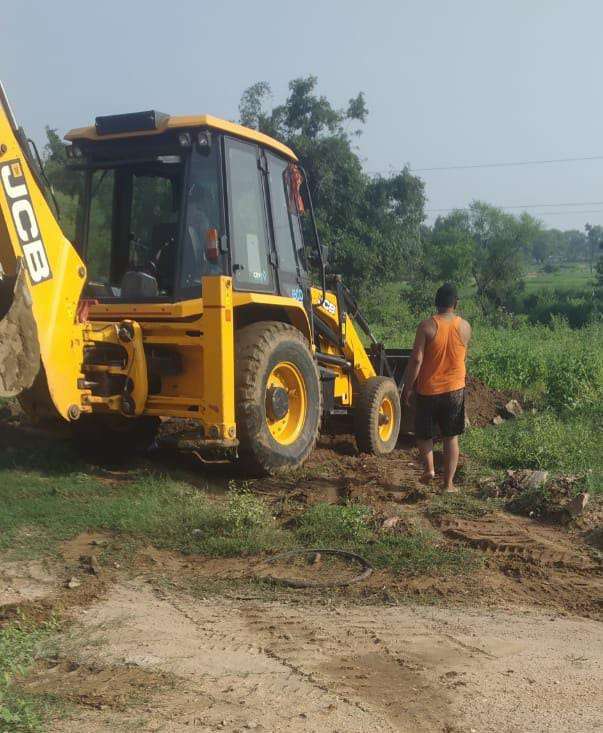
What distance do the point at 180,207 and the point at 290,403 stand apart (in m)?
1.89

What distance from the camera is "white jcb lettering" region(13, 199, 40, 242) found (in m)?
5.58

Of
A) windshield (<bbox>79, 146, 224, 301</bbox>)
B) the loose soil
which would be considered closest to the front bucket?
the loose soil

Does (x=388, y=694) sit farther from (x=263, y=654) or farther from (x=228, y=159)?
(x=228, y=159)

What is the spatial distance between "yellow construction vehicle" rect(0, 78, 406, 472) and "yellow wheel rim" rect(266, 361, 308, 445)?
0.01m

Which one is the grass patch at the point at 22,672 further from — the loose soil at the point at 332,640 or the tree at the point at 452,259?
the tree at the point at 452,259

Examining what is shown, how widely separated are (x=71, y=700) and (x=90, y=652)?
20.5 inches

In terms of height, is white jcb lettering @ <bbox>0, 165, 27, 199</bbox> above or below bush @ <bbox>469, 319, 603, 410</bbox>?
above

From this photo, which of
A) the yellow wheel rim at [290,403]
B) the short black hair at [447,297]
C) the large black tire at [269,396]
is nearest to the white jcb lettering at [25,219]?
the large black tire at [269,396]

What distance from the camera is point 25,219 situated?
565 cm

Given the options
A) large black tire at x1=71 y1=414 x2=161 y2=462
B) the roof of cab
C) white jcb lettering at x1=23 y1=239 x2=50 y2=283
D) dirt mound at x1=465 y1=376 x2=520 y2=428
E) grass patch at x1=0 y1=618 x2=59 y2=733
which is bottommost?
grass patch at x1=0 y1=618 x2=59 y2=733

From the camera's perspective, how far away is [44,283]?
18.9ft

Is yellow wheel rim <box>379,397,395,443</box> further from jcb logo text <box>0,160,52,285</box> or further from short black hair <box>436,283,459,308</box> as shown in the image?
jcb logo text <box>0,160,52,285</box>

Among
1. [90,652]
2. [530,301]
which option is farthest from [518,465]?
[530,301]

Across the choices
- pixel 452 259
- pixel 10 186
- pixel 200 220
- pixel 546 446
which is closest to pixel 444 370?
pixel 546 446
